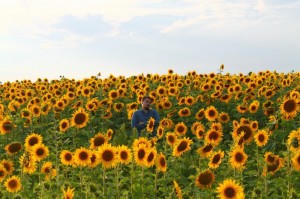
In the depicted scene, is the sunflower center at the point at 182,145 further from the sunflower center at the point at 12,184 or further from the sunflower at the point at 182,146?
the sunflower center at the point at 12,184

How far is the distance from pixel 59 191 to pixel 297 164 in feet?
12.9

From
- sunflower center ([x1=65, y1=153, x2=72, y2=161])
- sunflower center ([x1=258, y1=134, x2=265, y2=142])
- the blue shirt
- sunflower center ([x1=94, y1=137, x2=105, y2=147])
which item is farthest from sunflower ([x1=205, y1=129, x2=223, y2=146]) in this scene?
the blue shirt

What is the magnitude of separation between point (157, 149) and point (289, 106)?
3.77 metres

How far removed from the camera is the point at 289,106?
9719 millimetres

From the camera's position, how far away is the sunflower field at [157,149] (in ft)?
24.3

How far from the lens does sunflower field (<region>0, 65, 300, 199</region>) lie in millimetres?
7402

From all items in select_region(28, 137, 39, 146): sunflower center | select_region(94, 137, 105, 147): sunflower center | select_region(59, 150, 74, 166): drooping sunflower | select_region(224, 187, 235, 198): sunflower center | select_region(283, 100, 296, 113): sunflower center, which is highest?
select_region(283, 100, 296, 113): sunflower center

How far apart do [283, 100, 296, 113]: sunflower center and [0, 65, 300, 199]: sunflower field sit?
2 centimetres

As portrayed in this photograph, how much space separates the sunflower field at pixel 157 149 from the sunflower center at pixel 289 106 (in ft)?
0.06

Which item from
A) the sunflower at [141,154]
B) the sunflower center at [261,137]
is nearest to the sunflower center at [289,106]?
the sunflower center at [261,137]

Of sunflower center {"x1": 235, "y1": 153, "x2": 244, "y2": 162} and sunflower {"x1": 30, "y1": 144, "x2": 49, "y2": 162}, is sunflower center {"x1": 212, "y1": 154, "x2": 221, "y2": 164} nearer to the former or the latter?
sunflower center {"x1": 235, "y1": 153, "x2": 244, "y2": 162}

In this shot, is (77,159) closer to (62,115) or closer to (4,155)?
(4,155)

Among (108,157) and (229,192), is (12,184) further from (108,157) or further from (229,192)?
(229,192)

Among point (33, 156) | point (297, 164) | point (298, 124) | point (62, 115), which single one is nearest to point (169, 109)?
point (62, 115)
